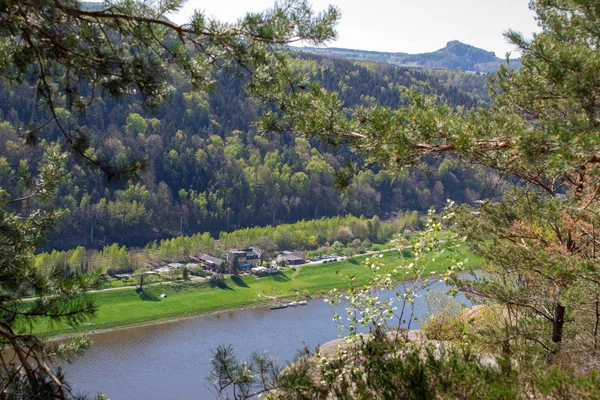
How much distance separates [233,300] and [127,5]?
24641 millimetres

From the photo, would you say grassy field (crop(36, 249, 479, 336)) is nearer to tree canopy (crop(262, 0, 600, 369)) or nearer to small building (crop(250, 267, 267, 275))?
small building (crop(250, 267, 267, 275))

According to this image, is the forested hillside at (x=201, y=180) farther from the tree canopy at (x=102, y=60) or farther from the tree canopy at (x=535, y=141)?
the tree canopy at (x=102, y=60)

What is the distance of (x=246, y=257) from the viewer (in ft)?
113

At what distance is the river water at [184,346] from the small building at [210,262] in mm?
6867

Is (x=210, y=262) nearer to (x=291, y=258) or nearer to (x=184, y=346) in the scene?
(x=291, y=258)

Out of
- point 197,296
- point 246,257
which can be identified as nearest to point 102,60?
point 197,296

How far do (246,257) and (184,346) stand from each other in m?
14.5

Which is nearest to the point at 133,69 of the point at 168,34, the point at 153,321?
the point at 168,34

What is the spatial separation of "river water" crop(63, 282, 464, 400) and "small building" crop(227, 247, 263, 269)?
7444 millimetres

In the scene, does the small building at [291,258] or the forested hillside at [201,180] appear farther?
the forested hillside at [201,180]

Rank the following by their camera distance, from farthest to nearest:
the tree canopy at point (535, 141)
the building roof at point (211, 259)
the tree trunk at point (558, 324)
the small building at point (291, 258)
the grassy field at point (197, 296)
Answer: the small building at point (291, 258), the building roof at point (211, 259), the grassy field at point (197, 296), the tree trunk at point (558, 324), the tree canopy at point (535, 141)

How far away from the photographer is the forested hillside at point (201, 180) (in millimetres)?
39594

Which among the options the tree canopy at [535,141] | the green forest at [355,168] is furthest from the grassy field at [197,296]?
the green forest at [355,168]

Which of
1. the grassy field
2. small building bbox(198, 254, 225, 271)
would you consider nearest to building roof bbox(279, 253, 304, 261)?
the grassy field
